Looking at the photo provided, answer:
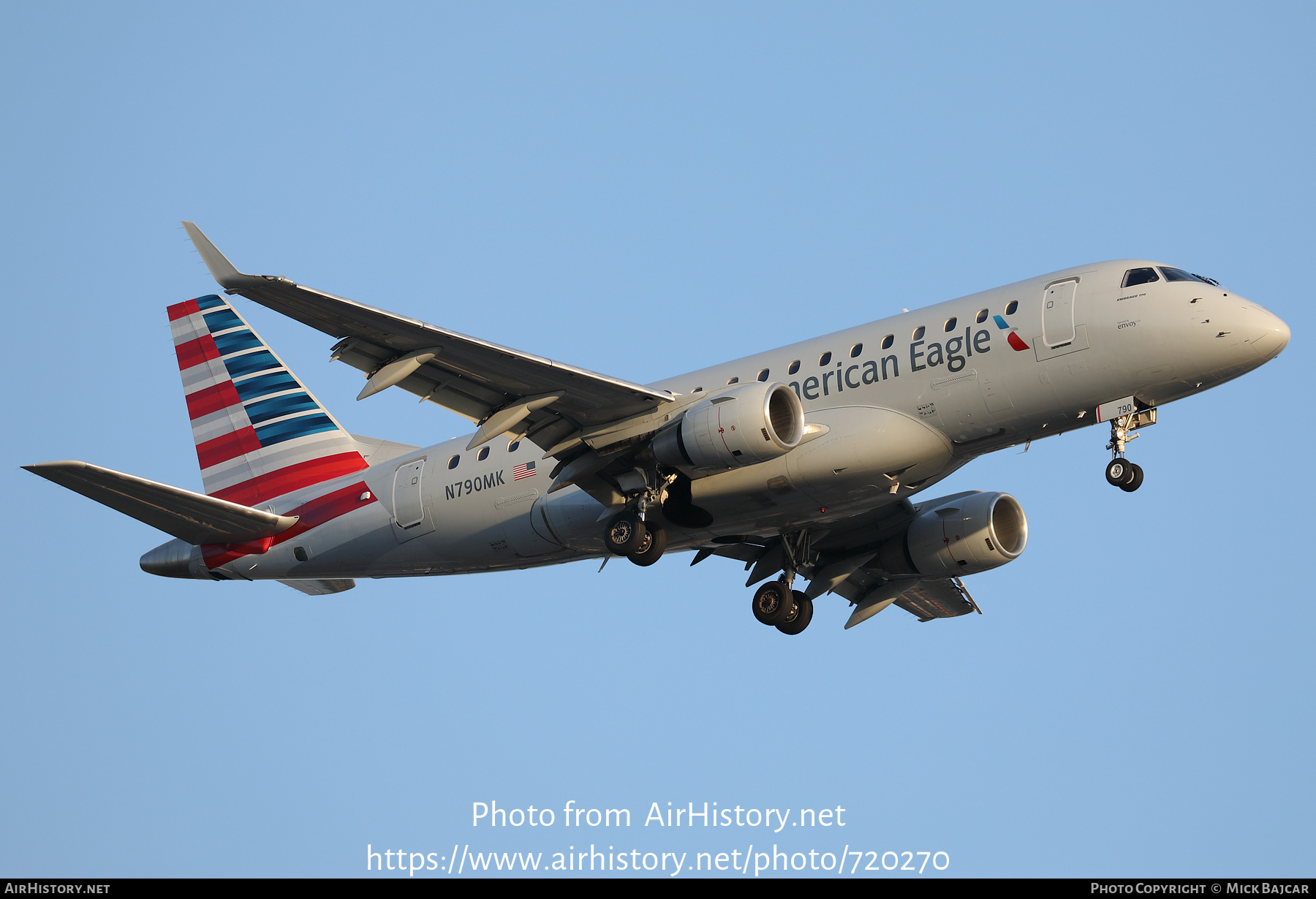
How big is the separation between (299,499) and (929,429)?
51.8 ft

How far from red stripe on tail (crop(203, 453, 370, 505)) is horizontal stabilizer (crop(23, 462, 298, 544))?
39.0 inches

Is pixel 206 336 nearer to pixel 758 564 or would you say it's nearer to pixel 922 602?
pixel 758 564

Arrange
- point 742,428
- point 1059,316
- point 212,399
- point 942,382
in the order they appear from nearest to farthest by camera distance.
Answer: point 1059,316 → point 742,428 → point 942,382 → point 212,399

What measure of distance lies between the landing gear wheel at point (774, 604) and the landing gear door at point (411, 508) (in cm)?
787

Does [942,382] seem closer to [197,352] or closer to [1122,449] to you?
[1122,449]

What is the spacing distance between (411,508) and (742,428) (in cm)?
928

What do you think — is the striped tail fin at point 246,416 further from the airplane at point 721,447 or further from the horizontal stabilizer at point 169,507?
the horizontal stabilizer at point 169,507

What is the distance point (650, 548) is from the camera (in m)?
28.2

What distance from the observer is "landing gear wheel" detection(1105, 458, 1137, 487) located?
2556 cm

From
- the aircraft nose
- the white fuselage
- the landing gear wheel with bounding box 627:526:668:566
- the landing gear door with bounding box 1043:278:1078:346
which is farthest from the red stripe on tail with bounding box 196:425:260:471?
the aircraft nose

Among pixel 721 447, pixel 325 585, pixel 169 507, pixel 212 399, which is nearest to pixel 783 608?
pixel 721 447

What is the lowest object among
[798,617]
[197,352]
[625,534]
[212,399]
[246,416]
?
[625,534]

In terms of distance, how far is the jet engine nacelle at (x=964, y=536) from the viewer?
31281mm

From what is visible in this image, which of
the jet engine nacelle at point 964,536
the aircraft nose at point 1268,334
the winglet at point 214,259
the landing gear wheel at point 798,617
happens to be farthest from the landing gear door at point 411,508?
the aircraft nose at point 1268,334
